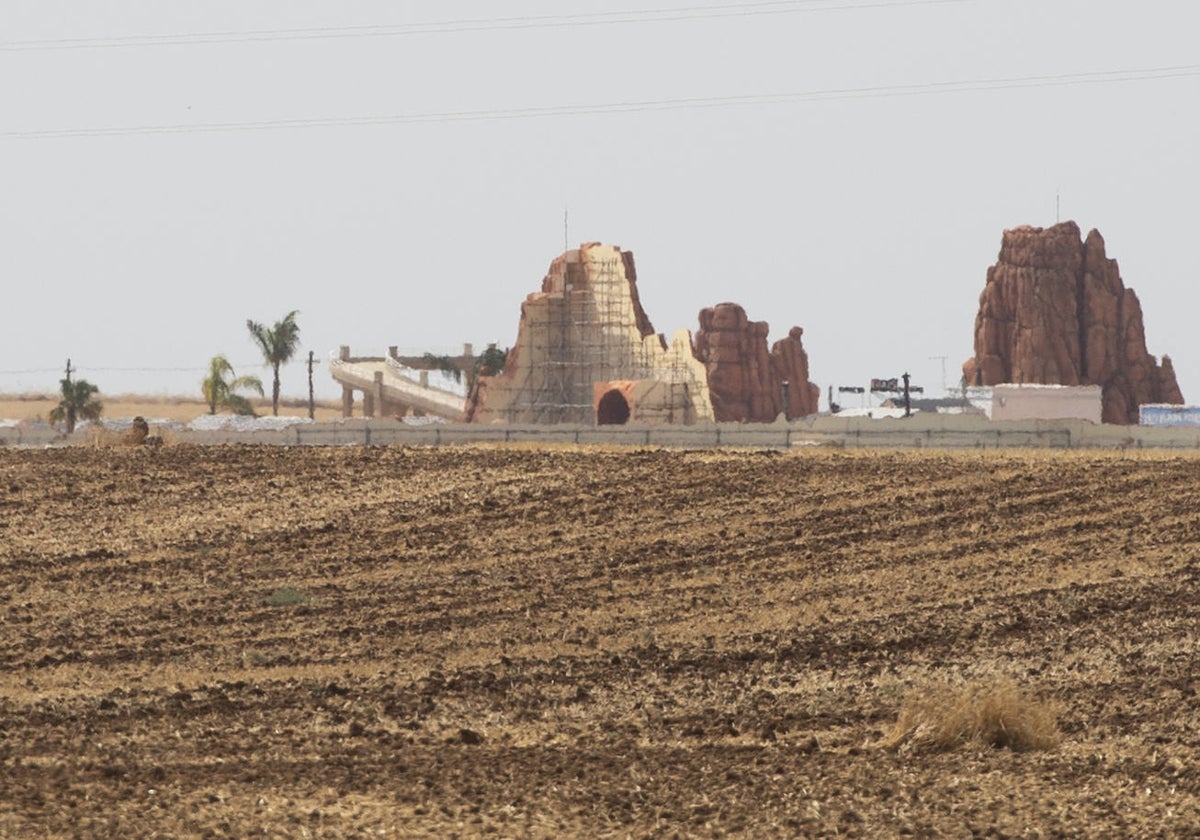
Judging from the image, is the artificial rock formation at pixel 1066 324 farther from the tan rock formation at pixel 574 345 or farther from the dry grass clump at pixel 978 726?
the dry grass clump at pixel 978 726

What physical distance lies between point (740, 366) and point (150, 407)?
65.4 metres

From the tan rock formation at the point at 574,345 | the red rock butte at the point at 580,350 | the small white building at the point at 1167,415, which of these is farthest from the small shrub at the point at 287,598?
the small white building at the point at 1167,415

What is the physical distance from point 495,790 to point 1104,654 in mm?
10922

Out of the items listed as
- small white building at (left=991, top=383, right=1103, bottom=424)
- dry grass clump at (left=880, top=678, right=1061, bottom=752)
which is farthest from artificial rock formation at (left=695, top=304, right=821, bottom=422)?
dry grass clump at (left=880, top=678, right=1061, bottom=752)

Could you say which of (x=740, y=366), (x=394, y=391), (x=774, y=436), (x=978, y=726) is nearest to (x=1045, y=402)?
(x=740, y=366)

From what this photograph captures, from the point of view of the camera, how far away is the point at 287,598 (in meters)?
30.5

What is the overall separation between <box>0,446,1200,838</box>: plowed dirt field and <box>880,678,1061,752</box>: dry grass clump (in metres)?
0.20

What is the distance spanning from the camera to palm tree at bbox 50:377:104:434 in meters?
115

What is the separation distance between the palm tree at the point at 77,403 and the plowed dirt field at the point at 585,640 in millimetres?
64219

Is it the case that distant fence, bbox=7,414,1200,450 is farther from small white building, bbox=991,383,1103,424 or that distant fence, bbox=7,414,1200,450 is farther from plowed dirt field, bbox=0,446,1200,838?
small white building, bbox=991,383,1103,424

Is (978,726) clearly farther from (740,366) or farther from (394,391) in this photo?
(740,366)

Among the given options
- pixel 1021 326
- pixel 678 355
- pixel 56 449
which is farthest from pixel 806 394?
pixel 56 449

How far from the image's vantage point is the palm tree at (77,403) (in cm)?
11486

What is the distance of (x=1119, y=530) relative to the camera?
118ft
